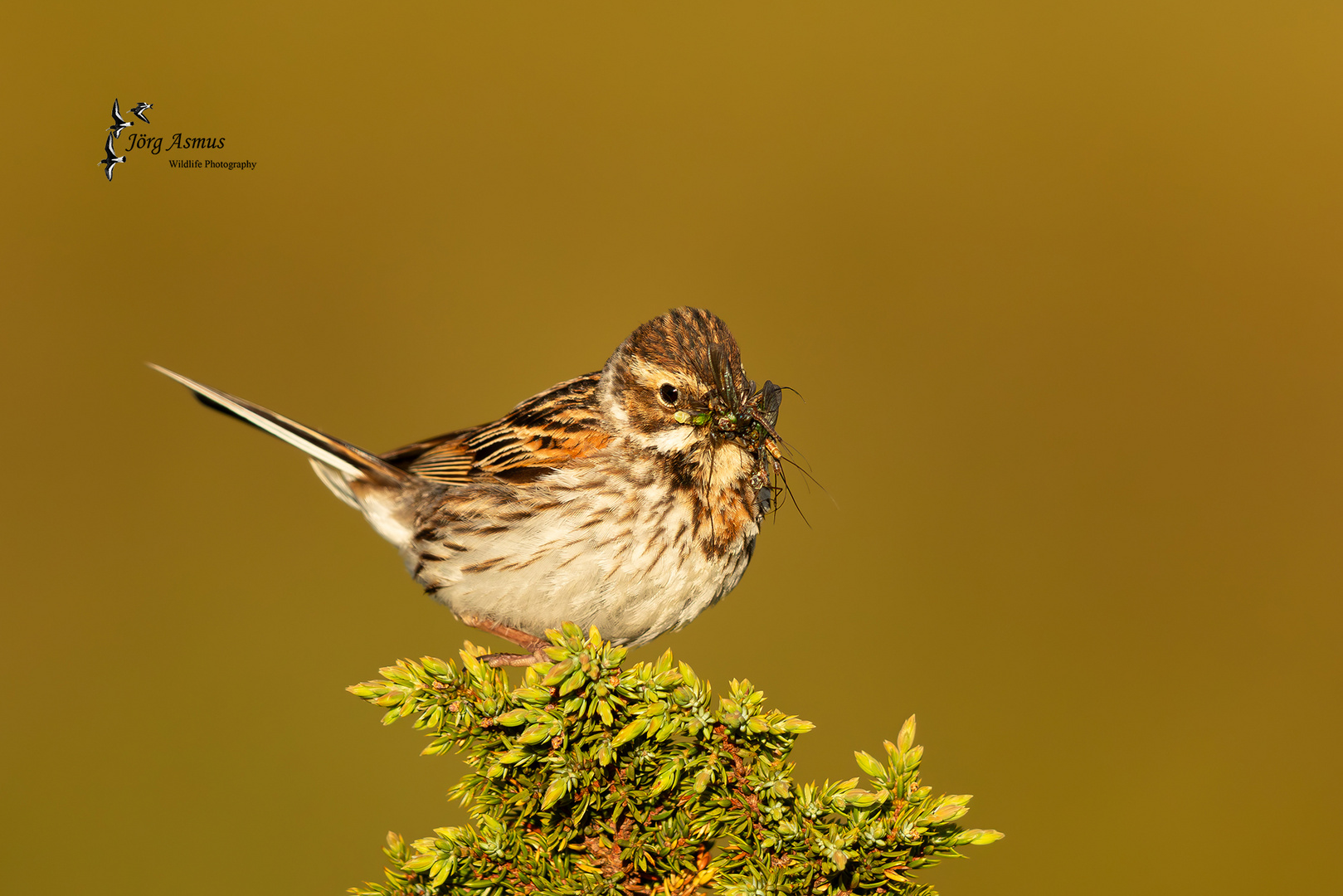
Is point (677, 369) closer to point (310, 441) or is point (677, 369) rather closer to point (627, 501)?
point (627, 501)

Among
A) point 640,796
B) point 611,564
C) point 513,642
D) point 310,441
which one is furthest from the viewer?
point 310,441

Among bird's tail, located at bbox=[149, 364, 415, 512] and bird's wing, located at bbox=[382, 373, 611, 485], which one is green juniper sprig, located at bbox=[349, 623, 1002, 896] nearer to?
bird's wing, located at bbox=[382, 373, 611, 485]

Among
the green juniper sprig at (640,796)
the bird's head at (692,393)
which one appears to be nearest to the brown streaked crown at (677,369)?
A: the bird's head at (692,393)

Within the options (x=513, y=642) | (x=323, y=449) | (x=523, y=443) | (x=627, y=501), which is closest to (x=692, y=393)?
(x=627, y=501)

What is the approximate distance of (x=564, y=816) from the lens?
2.12 m

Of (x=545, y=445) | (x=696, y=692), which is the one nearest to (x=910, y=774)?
(x=696, y=692)

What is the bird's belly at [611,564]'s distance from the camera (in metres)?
2.74

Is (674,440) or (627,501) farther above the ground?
(674,440)

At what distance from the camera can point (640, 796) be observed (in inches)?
79.6

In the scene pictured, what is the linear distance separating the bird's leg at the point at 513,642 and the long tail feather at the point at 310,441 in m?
0.71

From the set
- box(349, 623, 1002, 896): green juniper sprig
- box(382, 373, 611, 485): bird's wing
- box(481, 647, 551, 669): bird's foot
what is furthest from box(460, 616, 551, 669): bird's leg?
box(349, 623, 1002, 896): green juniper sprig

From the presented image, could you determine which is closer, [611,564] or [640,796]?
[640,796]

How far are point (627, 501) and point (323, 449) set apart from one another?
4.12ft

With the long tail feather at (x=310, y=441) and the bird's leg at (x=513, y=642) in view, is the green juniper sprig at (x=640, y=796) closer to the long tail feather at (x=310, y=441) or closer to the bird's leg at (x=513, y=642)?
the bird's leg at (x=513, y=642)
